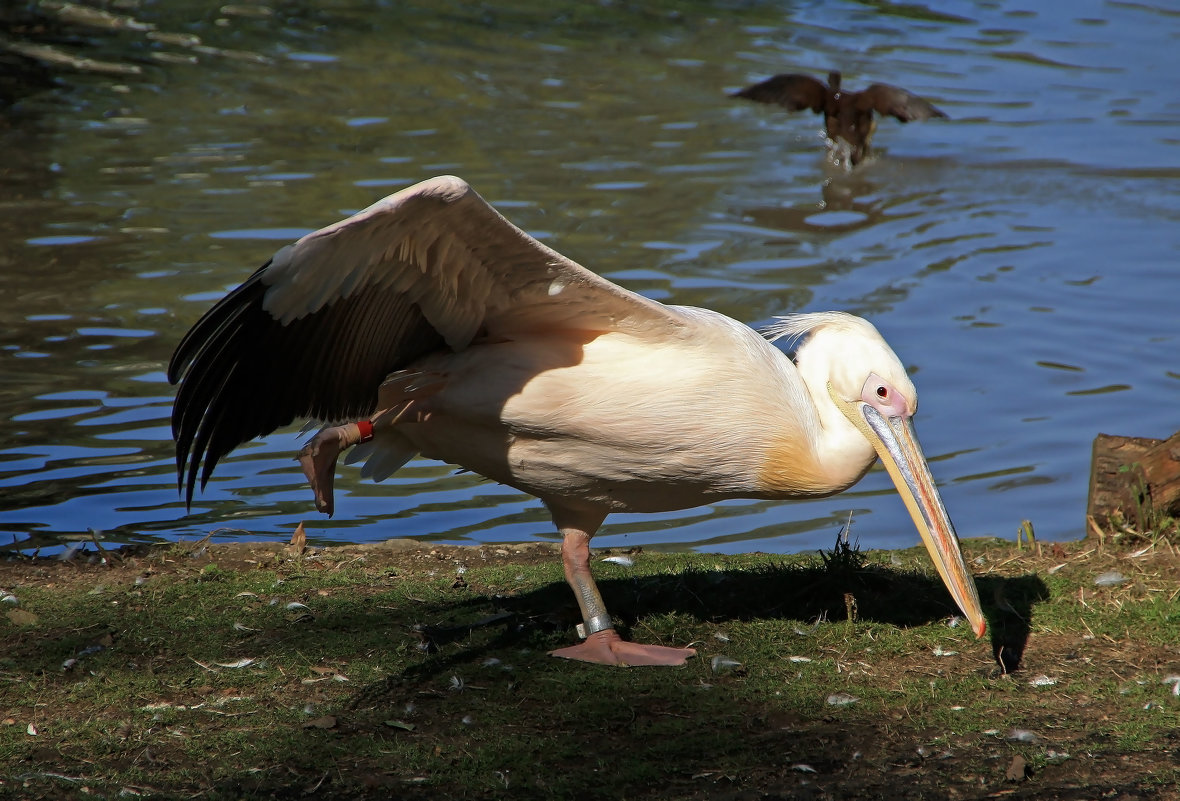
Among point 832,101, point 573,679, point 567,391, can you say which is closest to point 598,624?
point 573,679

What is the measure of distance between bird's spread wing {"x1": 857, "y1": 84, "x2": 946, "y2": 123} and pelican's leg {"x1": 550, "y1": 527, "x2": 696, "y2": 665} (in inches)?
299

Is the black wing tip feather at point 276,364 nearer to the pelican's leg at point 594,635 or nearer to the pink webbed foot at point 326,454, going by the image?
the pink webbed foot at point 326,454

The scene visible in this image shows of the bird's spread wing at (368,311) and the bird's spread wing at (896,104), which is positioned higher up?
the bird's spread wing at (896,104)

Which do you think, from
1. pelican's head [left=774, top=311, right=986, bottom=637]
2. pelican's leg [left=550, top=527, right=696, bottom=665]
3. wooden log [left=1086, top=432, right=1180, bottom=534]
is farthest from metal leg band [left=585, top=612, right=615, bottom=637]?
wooden log [left=1086, top=432, right=1180, bottom=534]

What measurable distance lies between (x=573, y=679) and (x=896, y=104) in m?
8.23

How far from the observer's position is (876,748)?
3.34 metres

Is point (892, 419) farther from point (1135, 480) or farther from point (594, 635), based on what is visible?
point (1135, 480)

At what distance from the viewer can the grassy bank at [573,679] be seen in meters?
3.19

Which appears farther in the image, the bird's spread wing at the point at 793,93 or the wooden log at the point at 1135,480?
the bird's spread wing at the point at 793,93

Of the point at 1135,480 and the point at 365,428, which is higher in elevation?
the point at 365,428

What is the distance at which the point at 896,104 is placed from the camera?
1091 centimetres

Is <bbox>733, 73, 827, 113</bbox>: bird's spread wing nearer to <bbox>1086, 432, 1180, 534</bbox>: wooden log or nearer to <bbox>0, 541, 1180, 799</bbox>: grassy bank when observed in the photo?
<bbox>1086, 432, 1180, 534</bbox>: wooden log

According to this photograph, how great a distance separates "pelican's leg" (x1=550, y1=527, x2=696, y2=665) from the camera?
3.97 meters

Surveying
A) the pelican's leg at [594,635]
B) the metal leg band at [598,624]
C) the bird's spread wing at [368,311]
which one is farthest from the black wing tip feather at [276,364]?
the metal leg band at [598,624]
